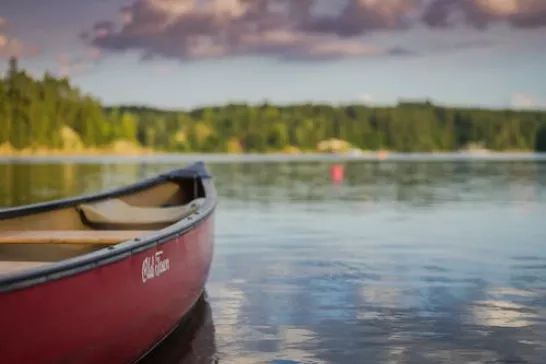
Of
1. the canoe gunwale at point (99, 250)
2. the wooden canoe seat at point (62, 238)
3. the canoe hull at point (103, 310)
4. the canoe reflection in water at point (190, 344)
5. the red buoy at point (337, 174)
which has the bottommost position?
the red buoy at point (337, 174)

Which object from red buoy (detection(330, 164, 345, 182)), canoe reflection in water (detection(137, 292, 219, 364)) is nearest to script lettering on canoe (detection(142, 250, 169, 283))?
canoe reflection in water (detection(137, 292, 219, 364))

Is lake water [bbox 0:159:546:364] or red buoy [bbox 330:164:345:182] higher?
lake water [bbox 0:159:546:364]

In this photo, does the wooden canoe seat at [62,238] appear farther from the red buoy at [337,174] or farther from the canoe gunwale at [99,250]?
the red buoy at [337,174]

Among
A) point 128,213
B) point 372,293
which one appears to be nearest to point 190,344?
point 372,293

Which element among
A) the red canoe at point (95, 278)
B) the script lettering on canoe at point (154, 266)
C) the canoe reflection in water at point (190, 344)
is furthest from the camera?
the canoe reflection in water at point (190, 344)

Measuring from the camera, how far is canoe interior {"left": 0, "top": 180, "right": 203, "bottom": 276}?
10016mm

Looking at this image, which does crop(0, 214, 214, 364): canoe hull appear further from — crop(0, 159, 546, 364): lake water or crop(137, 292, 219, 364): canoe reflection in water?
crop(0, 159, 546, 364): lake water

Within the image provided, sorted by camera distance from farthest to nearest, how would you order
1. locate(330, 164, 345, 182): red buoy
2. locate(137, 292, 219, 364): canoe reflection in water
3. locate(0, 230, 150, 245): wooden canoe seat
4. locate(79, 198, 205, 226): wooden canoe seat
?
locate(330, 164, 345, 182): red buoy, locate(79, 198, 205, 226): wooden canoe seat, locate(0, 230, 150, 245): wooden canoe seat, locate(137, 292, 219, 364): canoe reflection in water

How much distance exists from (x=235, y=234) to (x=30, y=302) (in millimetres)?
15909

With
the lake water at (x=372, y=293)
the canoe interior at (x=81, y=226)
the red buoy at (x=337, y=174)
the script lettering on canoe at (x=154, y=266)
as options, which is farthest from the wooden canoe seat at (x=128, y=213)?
the red buoy at (x=337, y=174)

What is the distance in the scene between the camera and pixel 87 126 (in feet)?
588

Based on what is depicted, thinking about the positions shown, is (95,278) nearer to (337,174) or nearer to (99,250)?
(99,250)

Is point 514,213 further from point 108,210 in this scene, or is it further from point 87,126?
point 87,126

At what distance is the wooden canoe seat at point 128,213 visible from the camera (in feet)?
43.0
